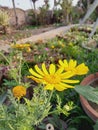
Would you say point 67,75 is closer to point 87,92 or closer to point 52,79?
point 52,79

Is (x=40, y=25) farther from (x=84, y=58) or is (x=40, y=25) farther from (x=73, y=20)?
(x=84, y=58)

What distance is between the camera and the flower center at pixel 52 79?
1.04m

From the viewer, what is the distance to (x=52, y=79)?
1056mm

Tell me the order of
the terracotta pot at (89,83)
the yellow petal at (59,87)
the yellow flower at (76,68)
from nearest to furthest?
the yellow petal at (59,87) → the yellow flower at (76,68) → the terracotta pot at (89,83)

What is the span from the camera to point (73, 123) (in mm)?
1746

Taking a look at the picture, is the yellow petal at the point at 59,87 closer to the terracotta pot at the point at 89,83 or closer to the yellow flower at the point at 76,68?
the yellow flower at the point at 76,68

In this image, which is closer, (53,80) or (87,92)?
(53,80)

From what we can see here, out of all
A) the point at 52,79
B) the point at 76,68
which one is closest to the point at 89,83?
the point at 76,68

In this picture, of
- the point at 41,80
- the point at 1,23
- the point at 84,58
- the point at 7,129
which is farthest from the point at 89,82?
the point at 1,23

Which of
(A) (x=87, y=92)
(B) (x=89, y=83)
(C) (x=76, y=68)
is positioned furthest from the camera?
(B) (x=89, y=83)

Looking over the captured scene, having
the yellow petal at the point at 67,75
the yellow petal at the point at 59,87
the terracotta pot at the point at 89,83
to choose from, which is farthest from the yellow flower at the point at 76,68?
the terracotta pot at the point at 89,83

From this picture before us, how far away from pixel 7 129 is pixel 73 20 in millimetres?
8709

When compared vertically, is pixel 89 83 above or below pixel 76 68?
below

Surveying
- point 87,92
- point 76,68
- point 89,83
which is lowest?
point 89,83
